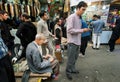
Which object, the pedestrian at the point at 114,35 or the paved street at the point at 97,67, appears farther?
the pedestrian at the point at 114,35

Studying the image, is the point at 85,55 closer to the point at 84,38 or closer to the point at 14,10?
the point at 84,38

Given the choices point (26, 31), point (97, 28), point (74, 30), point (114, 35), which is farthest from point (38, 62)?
point (114, 35)

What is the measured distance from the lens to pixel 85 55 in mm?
8461

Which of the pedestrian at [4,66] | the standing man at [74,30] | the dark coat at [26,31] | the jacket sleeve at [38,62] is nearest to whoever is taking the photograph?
the pedestrian at [4,66]

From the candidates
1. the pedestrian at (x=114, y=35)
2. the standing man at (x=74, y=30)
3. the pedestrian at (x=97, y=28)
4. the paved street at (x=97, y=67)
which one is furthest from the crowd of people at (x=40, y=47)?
the pedestrian at (x=114, y=35)

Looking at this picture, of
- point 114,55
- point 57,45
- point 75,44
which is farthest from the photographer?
point 114,55

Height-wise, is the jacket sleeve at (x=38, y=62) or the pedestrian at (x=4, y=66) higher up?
the pedestrian at (x=4, y=66)

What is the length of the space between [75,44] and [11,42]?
229 cm

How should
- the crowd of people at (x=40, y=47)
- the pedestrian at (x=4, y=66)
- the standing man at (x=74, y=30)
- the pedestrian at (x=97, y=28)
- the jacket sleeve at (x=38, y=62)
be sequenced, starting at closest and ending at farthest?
the pedestrian at (x=4, y=66) → the crowd of people at (x=40, y=47) → the jacket sleeve at (x=38, y=62) → the standing man at (x=74, y=30) → the pedestrian at (x=97, y=28)

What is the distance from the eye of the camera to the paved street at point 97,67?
223 inches

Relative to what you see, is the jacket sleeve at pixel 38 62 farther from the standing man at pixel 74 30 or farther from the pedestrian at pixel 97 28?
the pedestrian at pixel 97 28

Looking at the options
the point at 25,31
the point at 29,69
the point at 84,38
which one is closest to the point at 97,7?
the point at 84,38

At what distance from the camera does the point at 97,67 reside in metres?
6.71

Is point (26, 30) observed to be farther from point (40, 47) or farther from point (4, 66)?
point (4, 66)
